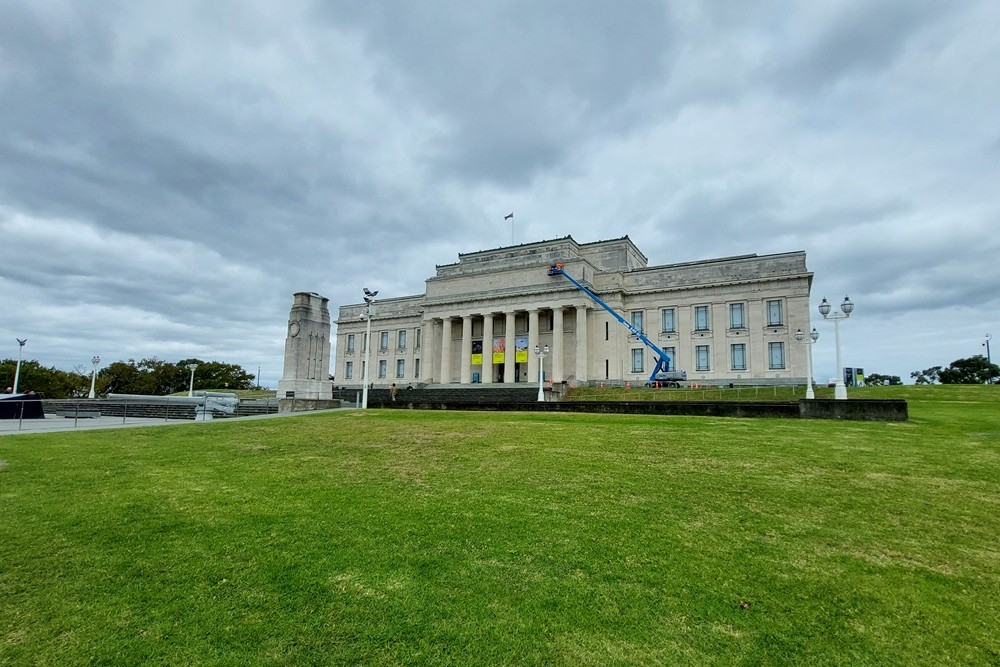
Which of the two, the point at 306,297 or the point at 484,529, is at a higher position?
the point at 306,297

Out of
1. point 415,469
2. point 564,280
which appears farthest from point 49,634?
point 564,280

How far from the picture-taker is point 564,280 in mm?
57938

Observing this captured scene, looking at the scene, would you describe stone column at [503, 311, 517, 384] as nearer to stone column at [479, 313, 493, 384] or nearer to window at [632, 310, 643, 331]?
stone column at [479, 313, 493, 384]

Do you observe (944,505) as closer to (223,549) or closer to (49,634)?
(223,549)

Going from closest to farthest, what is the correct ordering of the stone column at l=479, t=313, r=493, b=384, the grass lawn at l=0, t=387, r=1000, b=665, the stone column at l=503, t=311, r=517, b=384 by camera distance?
the grass lawn at l=0, t=387, r=1000, b=665, the stone column at l=503, t=311, r=517, b=384, the stone column at l=479, t=313, r=493, b=384

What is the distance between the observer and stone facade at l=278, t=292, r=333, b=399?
113 ft

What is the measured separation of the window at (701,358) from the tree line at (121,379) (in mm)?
76283

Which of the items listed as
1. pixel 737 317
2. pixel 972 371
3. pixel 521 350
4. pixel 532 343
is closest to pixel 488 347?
pixel 521 350

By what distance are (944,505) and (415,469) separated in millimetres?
8097

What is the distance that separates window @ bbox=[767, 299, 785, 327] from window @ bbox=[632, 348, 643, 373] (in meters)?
13.1

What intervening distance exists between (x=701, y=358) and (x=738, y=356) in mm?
3590

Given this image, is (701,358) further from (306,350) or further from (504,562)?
(504,562)

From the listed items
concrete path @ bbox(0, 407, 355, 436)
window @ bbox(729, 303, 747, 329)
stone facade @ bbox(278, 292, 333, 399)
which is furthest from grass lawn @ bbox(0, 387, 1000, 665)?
window @ bbox(729, 303, 747, 329)

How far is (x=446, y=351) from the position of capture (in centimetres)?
6444
